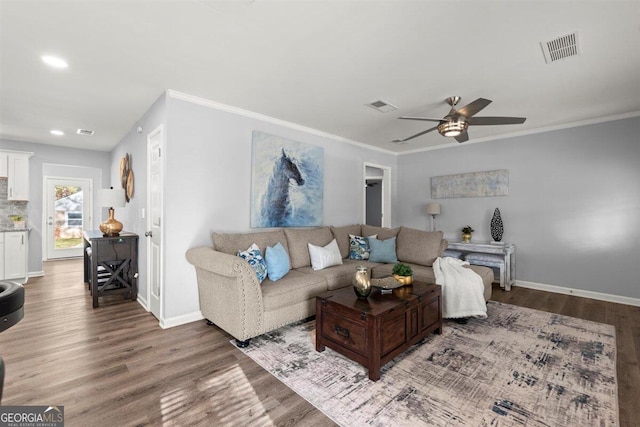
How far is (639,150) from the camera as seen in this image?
3752 millimetres

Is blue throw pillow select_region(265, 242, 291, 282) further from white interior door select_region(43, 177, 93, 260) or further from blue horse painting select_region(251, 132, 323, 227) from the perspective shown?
white interior door select_region(43, 177, 93, 260)

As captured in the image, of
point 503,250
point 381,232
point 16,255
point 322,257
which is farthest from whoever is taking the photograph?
point 16,255

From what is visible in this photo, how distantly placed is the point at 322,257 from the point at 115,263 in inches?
114

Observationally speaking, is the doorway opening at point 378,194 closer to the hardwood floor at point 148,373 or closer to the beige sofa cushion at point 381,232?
the beige sofa cushion at point 381,232

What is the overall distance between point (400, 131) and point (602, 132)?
2763mm

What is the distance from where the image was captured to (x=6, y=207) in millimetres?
5117

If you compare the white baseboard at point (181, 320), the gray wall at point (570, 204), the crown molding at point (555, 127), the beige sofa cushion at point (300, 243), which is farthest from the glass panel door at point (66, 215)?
the gray wall at point (570, 204)

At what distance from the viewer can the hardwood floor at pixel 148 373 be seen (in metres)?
1.74

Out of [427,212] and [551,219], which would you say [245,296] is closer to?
[427,212]

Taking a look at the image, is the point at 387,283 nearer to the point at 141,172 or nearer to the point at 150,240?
the point at 150,240

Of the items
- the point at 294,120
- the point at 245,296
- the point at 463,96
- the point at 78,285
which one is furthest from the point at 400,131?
the point at 78,285

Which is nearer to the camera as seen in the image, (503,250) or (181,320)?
(181,320)

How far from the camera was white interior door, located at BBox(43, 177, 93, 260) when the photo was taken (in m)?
6.88

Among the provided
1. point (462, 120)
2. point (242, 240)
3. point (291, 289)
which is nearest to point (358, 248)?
point (291, 289)
